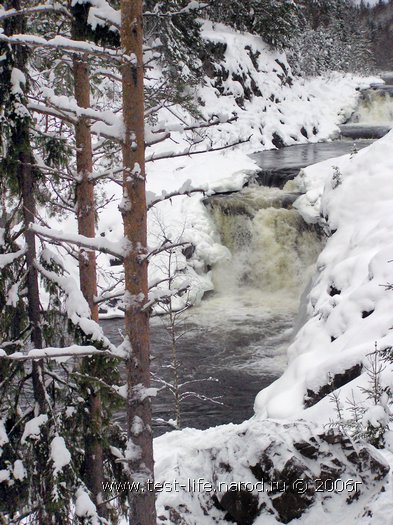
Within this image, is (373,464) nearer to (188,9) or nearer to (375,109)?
(188,9)

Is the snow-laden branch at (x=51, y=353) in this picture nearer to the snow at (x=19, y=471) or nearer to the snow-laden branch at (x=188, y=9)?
the snow at (x=19, y=471)

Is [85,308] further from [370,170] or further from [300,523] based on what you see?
[370,170]

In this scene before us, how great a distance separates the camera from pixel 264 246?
1720 centimetres

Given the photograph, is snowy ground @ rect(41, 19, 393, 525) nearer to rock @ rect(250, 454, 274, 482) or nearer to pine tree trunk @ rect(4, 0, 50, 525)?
rock @ rect(250, 454, 274, 482)

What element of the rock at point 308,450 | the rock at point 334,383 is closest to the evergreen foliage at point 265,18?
the rock at point 334,383

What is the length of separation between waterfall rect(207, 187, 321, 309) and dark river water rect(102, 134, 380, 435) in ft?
0.41

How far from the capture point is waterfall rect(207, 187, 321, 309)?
16625 millimetres

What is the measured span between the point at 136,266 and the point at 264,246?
13.4m

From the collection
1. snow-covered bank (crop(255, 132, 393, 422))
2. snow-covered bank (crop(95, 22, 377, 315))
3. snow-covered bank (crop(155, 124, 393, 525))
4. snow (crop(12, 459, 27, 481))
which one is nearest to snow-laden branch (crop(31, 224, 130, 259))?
snow (crop(12, 459, 27, 481))

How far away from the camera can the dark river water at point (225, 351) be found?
10.8 m

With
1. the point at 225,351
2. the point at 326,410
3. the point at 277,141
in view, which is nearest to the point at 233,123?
the point at 277,141

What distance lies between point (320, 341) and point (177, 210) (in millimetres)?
9260

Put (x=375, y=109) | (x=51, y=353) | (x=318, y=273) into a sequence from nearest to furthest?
(x=51, y=353)
(x=318, y=273)
(x=375, y=109)

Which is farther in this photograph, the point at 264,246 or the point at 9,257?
the point at 264,246
